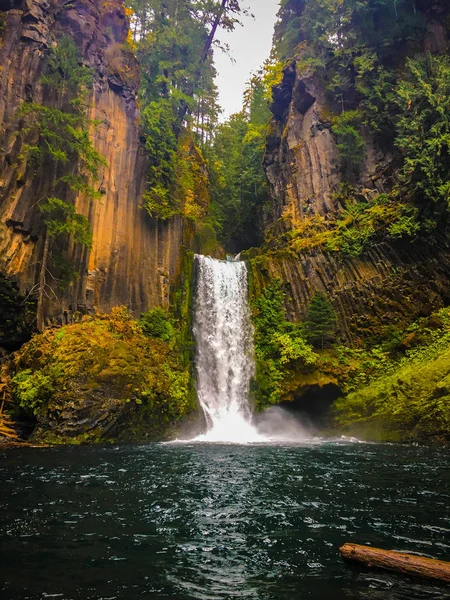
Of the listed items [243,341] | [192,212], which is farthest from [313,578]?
[192,212]

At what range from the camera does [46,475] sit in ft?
29.1

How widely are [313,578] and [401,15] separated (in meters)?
32.2

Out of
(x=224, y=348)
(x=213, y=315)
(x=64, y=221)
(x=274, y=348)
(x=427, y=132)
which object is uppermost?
(x=427, y=132)

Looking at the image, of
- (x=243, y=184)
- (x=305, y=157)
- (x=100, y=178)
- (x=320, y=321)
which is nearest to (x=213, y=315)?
(x=320, y=321)

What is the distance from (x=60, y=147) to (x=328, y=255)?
15.9 m

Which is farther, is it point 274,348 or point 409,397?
point 274,348

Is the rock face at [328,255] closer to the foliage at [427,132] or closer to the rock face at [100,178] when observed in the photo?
the foliage at [427,132]

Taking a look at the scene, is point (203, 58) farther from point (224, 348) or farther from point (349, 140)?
point (224, 348)

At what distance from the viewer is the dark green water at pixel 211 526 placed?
13.1ft

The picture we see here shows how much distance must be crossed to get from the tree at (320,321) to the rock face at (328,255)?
71 centimetres

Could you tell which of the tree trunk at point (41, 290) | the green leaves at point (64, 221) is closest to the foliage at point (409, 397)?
the tree trunk at point (41, 290)

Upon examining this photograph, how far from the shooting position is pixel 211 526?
586cm

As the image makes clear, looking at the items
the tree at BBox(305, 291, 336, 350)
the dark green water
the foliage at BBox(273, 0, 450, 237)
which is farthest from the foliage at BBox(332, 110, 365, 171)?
the dark green water

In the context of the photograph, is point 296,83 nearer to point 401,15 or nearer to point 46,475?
point 401,15
